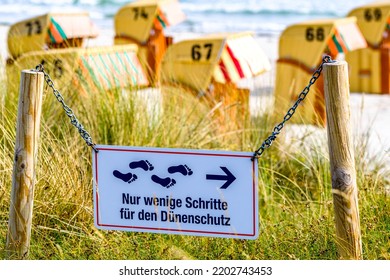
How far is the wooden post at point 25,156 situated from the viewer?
140 inches

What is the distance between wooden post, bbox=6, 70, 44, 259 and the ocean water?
76.1 feet

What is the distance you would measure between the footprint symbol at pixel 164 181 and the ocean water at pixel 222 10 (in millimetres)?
23409

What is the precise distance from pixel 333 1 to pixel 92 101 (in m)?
28.9

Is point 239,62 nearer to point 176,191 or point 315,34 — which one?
point 315,34

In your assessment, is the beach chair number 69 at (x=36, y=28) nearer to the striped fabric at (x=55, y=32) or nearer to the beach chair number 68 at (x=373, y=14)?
the striped fabric at (x=55, y=32)

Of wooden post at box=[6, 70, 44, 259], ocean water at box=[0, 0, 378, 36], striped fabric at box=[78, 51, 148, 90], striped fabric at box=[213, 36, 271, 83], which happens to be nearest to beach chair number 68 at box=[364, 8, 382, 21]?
striped fabric at box=[213, 36, 271, 83]

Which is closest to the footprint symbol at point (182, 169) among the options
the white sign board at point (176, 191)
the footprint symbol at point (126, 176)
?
the white sign board at point (176, 191)

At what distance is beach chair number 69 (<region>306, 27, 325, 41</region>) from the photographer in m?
8.12

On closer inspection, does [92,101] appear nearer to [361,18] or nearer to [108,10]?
[361,18]

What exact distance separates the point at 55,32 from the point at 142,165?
4.93 m

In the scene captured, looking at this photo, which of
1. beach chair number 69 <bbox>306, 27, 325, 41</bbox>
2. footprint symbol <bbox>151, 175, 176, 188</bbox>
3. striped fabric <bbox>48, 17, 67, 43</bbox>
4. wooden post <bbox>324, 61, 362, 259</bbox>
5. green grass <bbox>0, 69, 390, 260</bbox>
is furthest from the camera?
beach chair number 69 <bbox>306, 27, 325, 41</bbox>

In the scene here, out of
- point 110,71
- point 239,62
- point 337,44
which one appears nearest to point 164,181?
point 110,71

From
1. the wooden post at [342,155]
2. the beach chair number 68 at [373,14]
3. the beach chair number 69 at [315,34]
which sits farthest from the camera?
the beach chair number 68 at [373,14]

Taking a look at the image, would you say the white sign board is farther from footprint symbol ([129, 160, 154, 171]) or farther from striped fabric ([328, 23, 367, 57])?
striped fabric ([328, 23, 367, 57])
